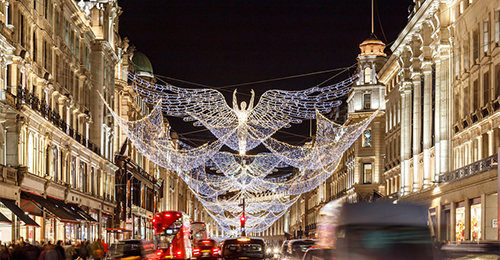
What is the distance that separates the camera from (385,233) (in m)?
17.6

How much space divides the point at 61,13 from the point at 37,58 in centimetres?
708

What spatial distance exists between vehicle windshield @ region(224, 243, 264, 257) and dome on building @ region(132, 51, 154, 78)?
230 feet

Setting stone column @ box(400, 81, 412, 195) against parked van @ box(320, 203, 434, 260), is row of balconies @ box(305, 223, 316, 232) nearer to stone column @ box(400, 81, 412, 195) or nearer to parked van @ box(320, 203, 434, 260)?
stone column @ box(400, 81, 412, 195)

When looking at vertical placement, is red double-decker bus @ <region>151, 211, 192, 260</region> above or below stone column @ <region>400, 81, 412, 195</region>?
below

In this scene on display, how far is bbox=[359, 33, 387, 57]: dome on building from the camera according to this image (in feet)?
279

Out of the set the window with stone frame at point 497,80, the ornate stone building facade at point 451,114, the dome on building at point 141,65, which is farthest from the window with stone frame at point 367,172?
the window with stone frame at point 497,80

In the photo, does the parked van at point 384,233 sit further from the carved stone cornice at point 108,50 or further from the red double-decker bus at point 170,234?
the carved stone cornice at point 108,50

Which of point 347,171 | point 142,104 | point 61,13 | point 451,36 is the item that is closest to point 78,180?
point 61,13

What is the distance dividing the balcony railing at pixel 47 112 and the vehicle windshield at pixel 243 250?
18121mm

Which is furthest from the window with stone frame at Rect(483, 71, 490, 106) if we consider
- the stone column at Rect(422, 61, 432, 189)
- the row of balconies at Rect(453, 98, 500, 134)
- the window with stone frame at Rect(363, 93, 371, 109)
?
the window with stone frame at Rect(363, 93, 371, 109)

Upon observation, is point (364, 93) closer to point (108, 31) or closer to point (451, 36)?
point (108, 31)

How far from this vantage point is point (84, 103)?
58.9 m

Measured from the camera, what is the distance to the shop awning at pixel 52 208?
141 ft

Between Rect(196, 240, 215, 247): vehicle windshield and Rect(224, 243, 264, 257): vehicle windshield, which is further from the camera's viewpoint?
Rect(196, 240, 215, 247): vehicle windshield
